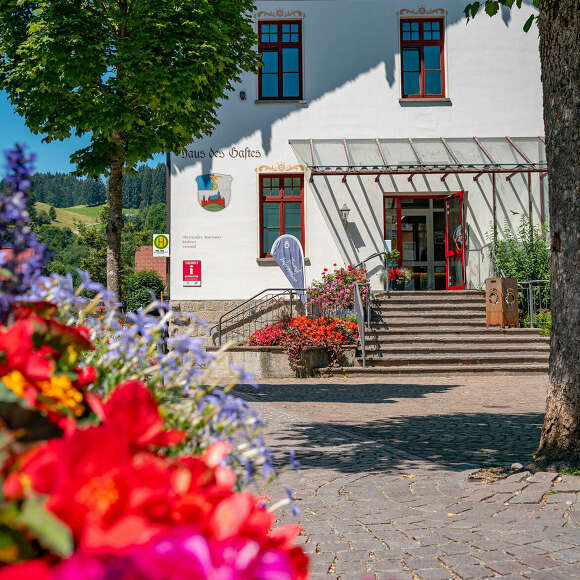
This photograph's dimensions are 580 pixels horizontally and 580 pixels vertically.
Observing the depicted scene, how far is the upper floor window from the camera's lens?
58.5ft

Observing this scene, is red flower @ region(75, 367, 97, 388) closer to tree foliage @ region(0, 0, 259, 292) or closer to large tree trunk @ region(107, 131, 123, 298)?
tree foliage @ region(0, 0, 259, 292)

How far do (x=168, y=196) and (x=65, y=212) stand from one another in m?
141

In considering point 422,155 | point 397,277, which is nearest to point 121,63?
point 422,155

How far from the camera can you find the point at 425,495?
4586 millimetres

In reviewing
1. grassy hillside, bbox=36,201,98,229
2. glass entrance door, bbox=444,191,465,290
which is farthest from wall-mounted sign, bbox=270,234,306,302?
grassy hillside, bbox=36,201,98,229

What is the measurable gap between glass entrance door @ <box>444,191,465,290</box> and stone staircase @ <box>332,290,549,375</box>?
48.3 inches

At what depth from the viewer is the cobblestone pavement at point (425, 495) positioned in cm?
335

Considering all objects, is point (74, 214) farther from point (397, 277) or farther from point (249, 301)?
point (397, 277)

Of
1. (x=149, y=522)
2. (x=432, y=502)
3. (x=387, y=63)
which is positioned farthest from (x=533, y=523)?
(x=387, y=63)

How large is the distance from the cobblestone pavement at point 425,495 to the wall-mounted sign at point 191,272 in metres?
8.84

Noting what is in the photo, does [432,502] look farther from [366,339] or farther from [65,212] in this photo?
[65,212]

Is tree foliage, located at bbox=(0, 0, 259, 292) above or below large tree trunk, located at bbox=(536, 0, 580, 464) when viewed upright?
above

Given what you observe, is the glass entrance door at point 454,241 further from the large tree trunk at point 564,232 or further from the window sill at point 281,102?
the large tree trunk at point 564,232

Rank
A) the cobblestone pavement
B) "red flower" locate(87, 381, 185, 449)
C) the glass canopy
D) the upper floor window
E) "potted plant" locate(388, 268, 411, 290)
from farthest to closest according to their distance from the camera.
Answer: the upper floor window < "potted plant" locate(388, 268, 411, 290) < the glass canopy < the cobblestone pavement < "red flower" locate(87, 381, 185, 449)
